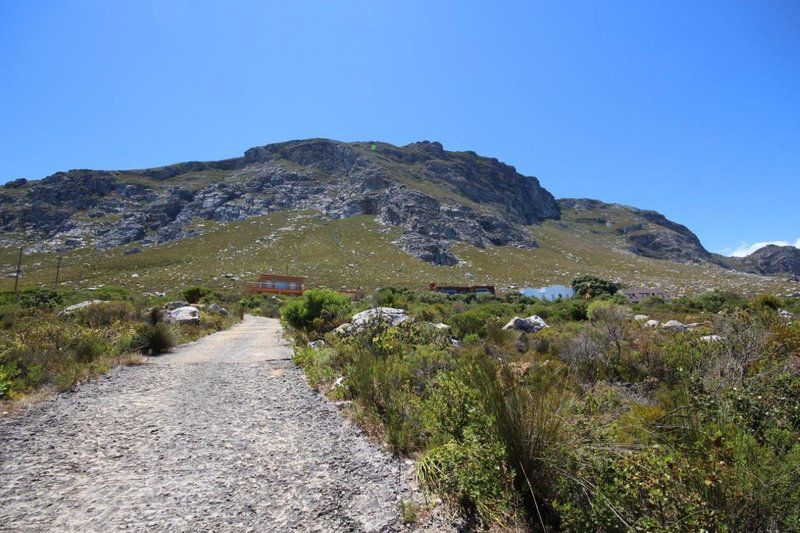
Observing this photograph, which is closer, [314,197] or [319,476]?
[319,476]

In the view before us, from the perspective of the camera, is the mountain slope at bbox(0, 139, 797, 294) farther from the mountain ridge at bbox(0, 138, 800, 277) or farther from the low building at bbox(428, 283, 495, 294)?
the low building at bbox(428, 283, 495, 294)

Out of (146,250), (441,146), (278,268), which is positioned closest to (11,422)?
(278,268)

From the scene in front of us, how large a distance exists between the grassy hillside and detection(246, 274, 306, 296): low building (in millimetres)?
5702

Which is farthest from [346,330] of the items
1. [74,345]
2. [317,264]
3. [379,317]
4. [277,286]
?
[317,264]

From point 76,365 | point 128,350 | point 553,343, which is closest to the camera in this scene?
point 76,365

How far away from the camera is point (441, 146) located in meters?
174

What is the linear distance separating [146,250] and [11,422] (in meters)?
96.8

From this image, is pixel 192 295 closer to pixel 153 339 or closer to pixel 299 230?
pixel 153 339

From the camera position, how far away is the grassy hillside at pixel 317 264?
2470 inches

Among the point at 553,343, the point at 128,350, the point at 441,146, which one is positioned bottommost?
the point at 128,350

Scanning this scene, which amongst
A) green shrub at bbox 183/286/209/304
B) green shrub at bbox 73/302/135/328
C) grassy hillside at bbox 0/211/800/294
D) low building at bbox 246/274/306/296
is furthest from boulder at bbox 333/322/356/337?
grassy hillside at bbox 0/211/800/294

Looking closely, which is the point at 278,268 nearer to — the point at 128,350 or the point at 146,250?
the point at 146,250

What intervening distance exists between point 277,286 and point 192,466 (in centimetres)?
4893

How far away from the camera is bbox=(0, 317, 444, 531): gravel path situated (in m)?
3.45
